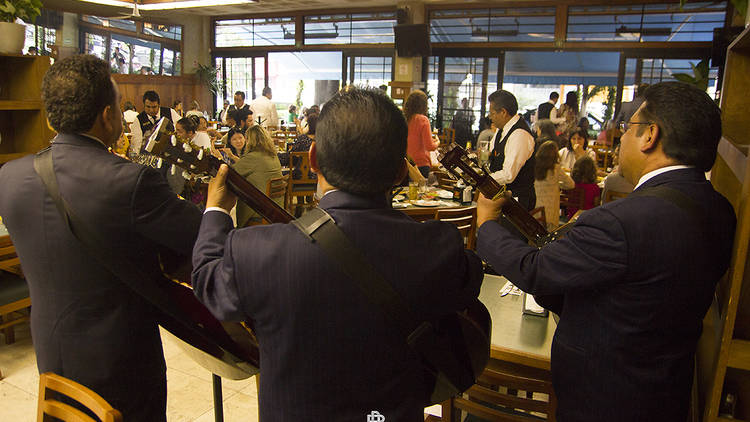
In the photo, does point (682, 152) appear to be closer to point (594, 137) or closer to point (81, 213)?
point (81, 213)

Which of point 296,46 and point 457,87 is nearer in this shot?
point 457,87

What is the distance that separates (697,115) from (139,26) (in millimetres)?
14536

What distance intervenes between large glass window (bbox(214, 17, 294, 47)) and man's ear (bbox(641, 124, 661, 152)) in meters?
12.8

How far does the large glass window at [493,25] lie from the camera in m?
10.6

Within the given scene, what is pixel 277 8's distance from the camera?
12602mm

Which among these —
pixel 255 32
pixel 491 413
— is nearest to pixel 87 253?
pixel 491 413

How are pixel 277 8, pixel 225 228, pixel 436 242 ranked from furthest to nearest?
1. pixel 277 8
2. pixel 225 228
3. pixel 436 242

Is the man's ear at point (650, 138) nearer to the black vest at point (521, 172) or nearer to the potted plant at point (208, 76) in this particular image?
the black vest at point (521, 172)

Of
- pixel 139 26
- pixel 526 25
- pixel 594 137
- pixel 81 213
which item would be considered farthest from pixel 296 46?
pixel 81 213

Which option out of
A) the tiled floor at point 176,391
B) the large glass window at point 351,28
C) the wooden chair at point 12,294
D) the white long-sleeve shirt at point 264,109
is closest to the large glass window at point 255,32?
the large glass window at point 351,28

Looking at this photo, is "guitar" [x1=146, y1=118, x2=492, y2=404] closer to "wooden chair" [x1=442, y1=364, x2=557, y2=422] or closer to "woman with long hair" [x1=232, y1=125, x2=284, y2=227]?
"wooden chair" [x1=442, y1=364, x2=557, y2=422]

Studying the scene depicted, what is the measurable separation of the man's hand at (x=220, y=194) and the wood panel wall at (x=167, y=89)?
1246 centimetres

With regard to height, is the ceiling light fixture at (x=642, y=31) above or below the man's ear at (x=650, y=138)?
above

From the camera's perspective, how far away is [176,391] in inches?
117
